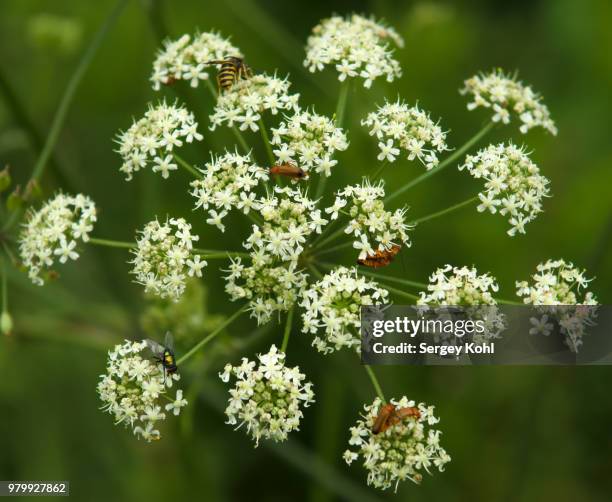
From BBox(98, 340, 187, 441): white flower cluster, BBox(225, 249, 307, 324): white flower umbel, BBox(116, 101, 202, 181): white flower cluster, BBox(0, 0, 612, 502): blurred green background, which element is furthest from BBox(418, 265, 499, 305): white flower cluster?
BBox(0, 0, 612, 502): blurred green background

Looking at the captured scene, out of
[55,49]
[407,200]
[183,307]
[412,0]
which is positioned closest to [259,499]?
[183,307]

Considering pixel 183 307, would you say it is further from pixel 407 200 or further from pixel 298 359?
pixel 407 200

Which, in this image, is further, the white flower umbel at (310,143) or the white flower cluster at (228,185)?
the white flower umbel at (310,143)

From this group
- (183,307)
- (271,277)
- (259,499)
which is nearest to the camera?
(271,277)

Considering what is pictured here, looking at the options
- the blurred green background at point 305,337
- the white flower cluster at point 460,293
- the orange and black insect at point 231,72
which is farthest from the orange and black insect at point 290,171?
the blurred green background at point 305,337

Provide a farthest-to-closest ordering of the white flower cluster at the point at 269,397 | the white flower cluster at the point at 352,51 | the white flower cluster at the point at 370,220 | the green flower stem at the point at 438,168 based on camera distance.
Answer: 1. the white flower cluster at the point at 352,51
2. the green flower stem at the point at 438,168
3. the white flower cluster at the point at 370,220
4. the white flower cluster at the point at 269,397

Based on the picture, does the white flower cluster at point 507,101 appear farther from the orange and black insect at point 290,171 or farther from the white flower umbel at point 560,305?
the orange and black insect at point 290,171

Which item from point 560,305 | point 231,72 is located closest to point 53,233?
point 231,72

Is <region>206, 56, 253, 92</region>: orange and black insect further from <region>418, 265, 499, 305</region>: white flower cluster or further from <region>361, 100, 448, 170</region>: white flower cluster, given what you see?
<region>418, 265, 499, 305</region>: white flower cluster
